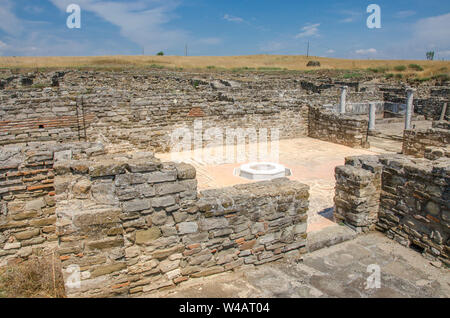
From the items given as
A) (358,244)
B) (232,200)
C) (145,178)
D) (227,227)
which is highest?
(145,178)

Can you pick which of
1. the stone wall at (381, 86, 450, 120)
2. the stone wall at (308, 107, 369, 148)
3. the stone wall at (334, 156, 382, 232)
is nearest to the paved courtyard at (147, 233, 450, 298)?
the stone wall at (334, 156, 382, 232)

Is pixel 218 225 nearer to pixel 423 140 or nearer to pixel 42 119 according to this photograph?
pixel 42 119

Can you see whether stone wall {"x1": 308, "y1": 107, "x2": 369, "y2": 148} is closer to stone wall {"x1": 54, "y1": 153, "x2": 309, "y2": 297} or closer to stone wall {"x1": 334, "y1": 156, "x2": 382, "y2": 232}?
stone wall {"x1": 334, "y1": 156, "x2": 382, "y2": 232}

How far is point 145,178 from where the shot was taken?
3.78 m

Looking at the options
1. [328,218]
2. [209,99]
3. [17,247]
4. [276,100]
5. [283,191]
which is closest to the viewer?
[283,191]

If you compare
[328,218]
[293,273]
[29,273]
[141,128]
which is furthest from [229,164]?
[29,273]

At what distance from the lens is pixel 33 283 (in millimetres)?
3750

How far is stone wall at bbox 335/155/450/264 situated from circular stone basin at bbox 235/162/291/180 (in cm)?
262

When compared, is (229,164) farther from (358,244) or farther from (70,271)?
(70,271)

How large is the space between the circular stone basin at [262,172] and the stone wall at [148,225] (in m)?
4.14

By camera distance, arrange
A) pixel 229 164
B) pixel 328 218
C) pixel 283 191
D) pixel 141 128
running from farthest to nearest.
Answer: pixel 141 128 < pixel 229 164 < pixel 328 218 < pixel 283 191

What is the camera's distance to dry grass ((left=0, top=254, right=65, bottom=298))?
3625mm

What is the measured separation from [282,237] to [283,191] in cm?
66

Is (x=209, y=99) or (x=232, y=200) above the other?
(x=209, y=99)
